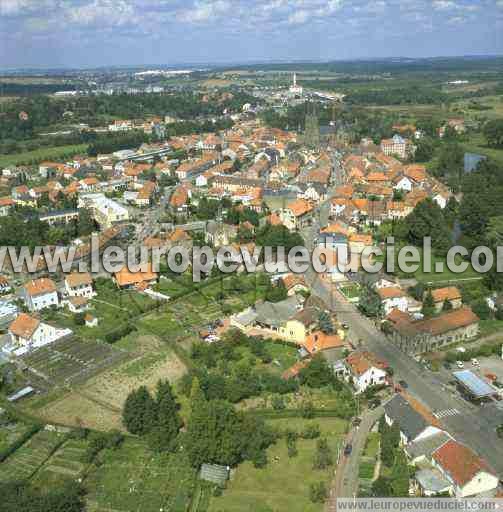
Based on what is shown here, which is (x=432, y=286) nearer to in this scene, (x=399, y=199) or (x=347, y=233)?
(x=347, y=233)

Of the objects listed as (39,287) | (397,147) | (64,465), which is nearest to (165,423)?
(64,465)

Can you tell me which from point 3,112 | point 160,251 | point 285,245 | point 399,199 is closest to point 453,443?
point 285,245

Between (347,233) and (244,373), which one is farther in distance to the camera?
(347,233)

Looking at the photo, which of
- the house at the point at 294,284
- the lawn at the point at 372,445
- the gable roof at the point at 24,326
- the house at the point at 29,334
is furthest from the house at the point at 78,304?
the lawn at the point at 372,445

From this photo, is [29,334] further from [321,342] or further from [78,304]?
[321,342]

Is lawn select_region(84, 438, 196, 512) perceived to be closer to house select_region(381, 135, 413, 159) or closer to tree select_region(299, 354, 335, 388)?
tree select_region(299, 354, 335, 388)

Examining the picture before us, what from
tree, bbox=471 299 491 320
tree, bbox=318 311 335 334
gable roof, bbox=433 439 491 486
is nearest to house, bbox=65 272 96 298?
tree, bbox=318 311 335 334
